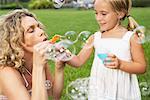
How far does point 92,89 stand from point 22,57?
514 millimetres

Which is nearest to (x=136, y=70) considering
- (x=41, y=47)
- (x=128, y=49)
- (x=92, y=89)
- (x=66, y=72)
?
(x=128, y=49)

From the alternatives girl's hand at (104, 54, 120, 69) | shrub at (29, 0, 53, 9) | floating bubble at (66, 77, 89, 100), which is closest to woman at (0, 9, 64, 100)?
girl's hand at (104, 54, 120, 69)

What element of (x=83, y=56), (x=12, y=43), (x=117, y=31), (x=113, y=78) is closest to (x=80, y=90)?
(x=83, y=56)

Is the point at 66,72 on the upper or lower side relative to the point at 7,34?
lower

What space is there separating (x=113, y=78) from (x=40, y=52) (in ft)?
1.95

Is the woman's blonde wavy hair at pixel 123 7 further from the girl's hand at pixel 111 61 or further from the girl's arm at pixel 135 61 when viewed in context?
the girl's hand at pixel 111 61

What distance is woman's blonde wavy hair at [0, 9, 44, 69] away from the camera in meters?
2.61

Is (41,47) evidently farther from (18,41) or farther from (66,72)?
(66,72)

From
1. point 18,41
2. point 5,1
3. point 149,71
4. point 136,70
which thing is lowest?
point 5,1

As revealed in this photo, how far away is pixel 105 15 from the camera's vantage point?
9.30ft

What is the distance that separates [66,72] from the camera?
5.46 metres

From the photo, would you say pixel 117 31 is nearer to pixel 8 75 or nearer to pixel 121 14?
pixel 121 14

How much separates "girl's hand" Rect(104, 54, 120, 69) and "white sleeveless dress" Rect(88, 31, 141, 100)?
197 mm

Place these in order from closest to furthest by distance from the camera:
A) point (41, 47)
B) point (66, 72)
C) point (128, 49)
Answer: point (41, 47), point (128, 49), point (66, 72)
